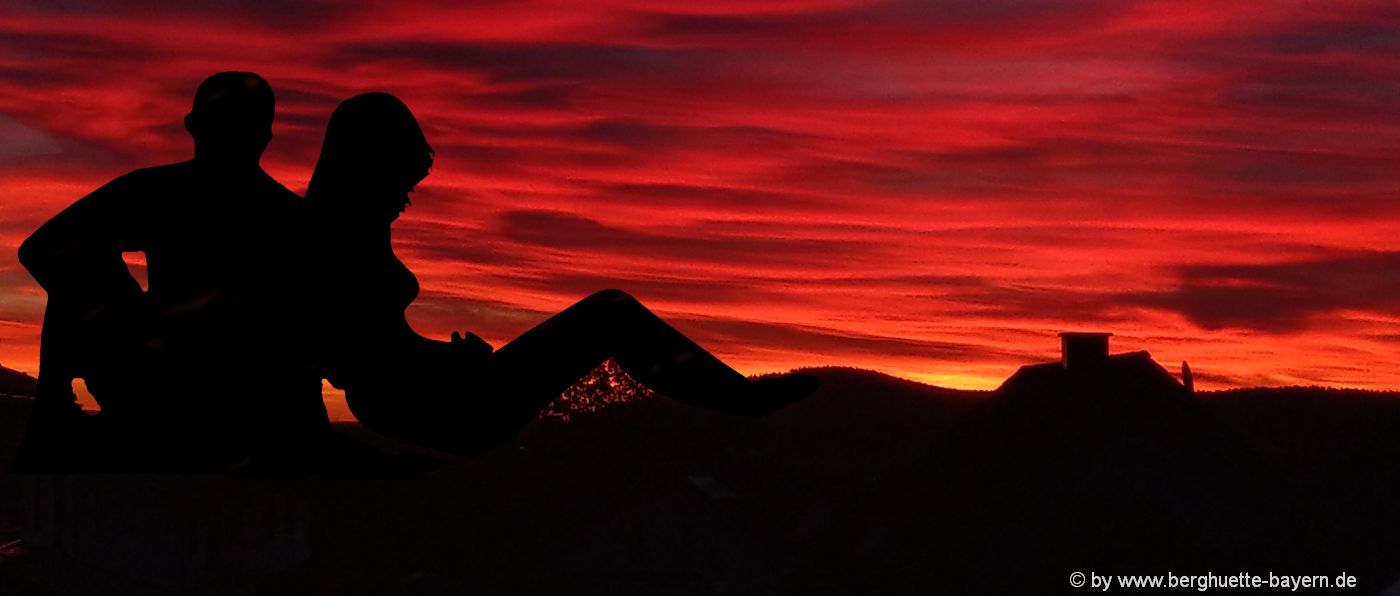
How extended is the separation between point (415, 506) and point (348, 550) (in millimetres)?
8051

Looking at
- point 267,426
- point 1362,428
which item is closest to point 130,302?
point 267,426

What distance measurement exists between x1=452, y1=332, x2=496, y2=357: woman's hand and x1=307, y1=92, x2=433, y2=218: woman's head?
0.31 m

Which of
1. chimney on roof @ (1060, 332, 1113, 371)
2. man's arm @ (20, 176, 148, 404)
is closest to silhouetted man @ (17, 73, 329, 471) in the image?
man's arm @ (20, 176, 148, 404)

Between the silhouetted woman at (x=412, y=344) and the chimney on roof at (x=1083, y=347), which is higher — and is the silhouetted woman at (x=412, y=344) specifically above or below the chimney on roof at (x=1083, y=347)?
below

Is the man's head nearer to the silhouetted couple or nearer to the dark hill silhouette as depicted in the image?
the silhouetted couple

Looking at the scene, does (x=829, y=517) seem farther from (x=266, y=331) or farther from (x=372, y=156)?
(x=266, y=331)

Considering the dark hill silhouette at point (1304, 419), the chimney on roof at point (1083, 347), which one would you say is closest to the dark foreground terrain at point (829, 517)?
the chimney on roof at point (1083, 347)

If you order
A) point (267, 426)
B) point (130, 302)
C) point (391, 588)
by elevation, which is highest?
point (130, 302)

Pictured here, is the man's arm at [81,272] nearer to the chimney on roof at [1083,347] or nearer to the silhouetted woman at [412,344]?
the silhouetted woman at [412,344]

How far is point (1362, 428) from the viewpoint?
14738 cm

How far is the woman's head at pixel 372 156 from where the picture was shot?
3771 mm

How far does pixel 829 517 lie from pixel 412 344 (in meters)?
112

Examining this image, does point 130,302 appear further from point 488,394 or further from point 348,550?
point 348,550

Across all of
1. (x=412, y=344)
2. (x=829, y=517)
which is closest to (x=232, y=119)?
(x=412, y=344)
